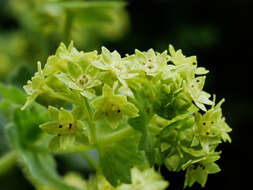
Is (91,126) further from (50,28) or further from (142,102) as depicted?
(50,28)

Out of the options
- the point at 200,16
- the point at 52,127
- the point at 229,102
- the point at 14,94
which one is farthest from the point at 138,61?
the point at 200,16

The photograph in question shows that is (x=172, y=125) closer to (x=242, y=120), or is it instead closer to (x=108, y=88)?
(x=108, y=88)

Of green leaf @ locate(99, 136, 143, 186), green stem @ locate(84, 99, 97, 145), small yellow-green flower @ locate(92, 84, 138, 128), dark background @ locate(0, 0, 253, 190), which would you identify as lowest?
dark background @ locate(0, 0, 253, 190)

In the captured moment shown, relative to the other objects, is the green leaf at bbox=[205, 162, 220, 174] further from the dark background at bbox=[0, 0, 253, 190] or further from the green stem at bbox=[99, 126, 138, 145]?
the dark background at bbox=[0, 0, 253, 190]

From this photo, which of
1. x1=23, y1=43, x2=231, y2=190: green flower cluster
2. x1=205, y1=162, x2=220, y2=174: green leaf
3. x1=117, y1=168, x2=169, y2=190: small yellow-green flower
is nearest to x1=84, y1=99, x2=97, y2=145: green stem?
x1=23, y1=43, x2=231, y2=190: green flower cluster

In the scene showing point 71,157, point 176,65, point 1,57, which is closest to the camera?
point 176,65

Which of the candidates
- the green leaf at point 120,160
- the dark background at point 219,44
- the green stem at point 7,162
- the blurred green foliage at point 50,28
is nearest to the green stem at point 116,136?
the green leaf at point 120,160

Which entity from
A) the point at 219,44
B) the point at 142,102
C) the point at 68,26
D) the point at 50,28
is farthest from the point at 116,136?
the point at 219,44
